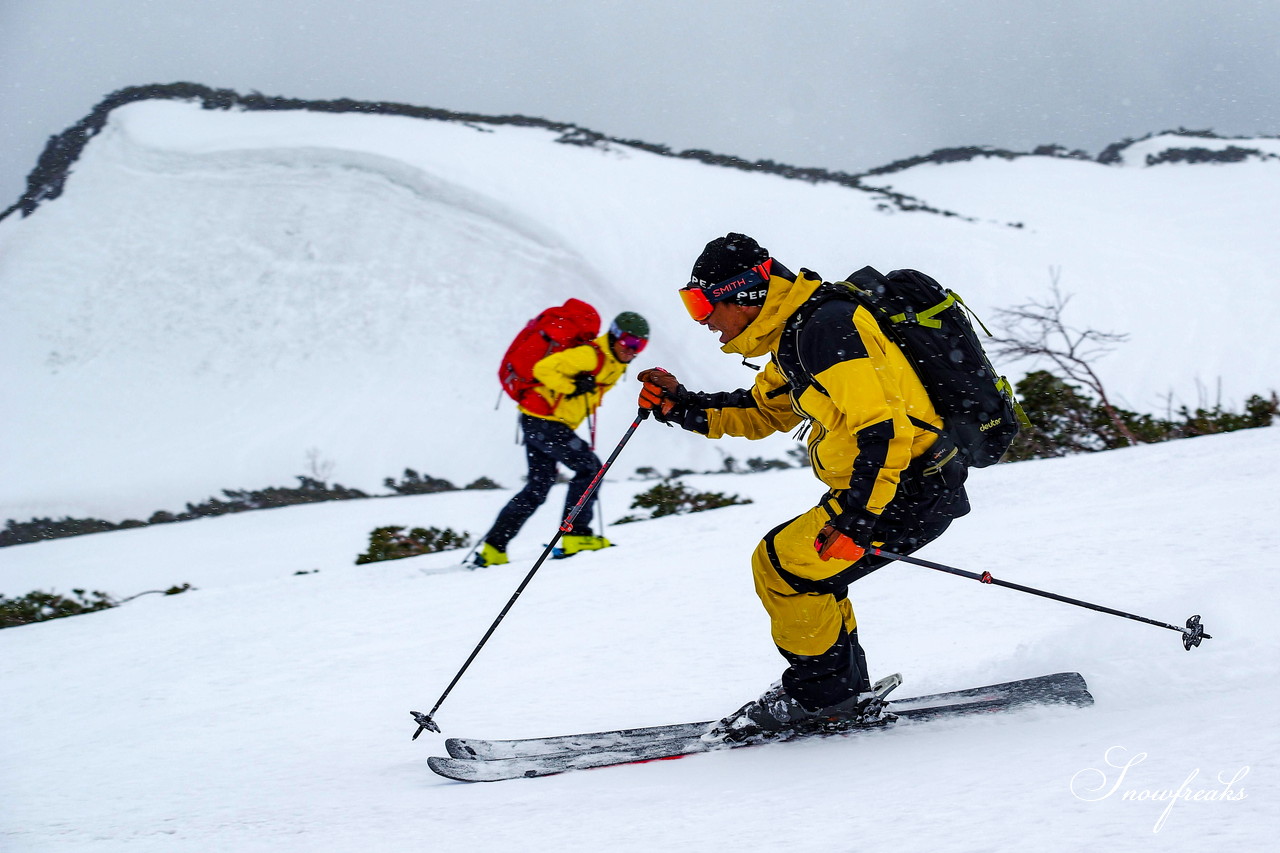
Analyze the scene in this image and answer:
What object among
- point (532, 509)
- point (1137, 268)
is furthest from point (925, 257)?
point (532, 509)

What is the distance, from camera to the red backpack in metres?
6.29

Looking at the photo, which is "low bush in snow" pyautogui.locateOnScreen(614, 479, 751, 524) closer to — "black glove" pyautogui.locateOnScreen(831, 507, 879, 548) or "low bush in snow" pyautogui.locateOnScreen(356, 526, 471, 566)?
"low bush in snow" pyautogui.locateOnScreen(356, 526, 471, 566)

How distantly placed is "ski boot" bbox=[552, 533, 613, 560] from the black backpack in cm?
449

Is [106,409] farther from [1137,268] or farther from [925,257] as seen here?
[1137,268]

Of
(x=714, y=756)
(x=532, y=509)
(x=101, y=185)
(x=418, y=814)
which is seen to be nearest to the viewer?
(x=418, y=814)

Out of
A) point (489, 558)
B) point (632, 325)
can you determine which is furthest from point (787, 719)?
point (489, 558)

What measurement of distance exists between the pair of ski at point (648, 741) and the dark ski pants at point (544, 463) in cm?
345

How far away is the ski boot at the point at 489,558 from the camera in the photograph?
→ 6.71 meters

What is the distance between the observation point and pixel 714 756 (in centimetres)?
275

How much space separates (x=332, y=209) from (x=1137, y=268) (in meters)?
22.4

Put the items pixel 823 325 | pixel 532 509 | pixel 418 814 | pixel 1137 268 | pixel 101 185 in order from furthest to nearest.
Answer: pixel 101 185, pixel 1137 268, pixel 532 509, pixel 823 325, pixel 418 814

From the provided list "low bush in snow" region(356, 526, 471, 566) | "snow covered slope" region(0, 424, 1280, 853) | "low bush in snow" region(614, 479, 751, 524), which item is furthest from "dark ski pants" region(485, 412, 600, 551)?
"low bush in snow" region(614, 479, 751, 524)

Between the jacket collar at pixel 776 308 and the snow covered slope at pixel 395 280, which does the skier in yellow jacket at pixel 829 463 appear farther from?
the snow covered slope at pixel 395 280

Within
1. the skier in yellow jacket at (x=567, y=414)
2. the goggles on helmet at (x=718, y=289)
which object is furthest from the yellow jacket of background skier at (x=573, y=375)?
the goggles on helmet at (x=718, y=289)
